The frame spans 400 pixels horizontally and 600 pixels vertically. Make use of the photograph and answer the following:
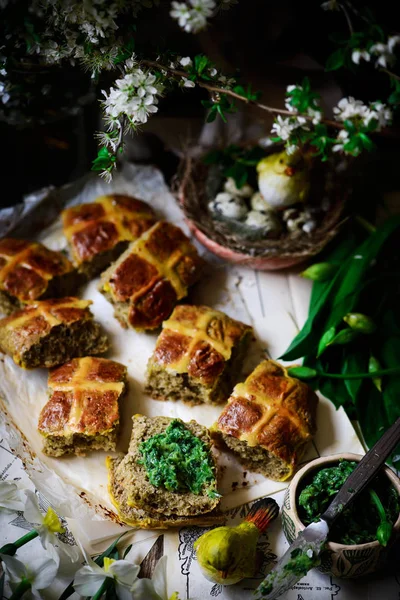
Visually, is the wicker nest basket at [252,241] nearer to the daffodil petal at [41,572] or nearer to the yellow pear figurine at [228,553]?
the yellow pear figurine at [228,553]

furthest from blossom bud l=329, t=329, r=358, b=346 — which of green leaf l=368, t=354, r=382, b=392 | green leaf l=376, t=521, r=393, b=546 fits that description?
green leaf l=376, t=521, r=393, b=546

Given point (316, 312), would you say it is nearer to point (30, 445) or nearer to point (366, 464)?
point (366, 464)

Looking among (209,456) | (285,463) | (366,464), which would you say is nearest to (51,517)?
(209,456)

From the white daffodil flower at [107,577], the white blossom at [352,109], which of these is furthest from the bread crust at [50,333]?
the white blossom at [352,109]

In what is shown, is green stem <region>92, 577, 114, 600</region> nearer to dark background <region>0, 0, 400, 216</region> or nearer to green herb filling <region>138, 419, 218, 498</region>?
green herb filling <region>138, 419, 218, 498</region>

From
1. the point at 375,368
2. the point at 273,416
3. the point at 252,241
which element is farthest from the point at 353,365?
the point at 252,241
